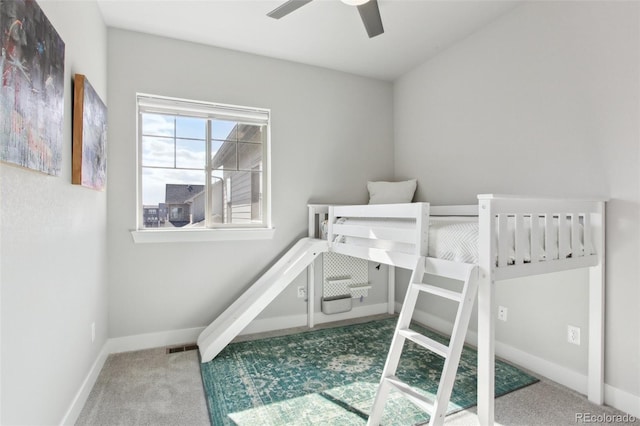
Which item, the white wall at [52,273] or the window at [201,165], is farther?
the window at [201,165]

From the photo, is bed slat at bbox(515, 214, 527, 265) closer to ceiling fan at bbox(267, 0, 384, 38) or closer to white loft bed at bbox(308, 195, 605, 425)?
white loft bed at bbox(308, 195, 605, 425)

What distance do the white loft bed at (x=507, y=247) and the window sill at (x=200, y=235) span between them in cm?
108

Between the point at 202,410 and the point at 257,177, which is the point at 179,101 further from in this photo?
the point at 202,410

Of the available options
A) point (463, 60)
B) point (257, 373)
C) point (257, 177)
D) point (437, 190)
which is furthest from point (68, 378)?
point (463, 60)

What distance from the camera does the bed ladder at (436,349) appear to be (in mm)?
1494

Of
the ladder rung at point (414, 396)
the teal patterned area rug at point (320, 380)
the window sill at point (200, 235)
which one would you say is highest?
the window sill at point (200, 235)

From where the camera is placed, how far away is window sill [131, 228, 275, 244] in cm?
275

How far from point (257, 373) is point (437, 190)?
7.38ft

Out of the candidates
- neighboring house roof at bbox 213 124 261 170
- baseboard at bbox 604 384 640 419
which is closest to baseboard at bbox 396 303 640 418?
baseboard at bbox 604 384 640 419

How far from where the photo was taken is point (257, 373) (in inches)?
91.6

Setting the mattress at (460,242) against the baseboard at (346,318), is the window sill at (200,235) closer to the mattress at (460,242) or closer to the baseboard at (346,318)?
the baseboard at (346,318)

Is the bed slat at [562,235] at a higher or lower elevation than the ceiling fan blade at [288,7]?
lower

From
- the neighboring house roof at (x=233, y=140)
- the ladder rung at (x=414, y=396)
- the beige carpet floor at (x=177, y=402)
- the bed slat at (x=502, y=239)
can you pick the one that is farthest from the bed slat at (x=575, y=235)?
the neighboring house roof at (x=233, y=140)

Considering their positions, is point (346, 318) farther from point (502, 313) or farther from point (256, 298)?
point (502, 313)
